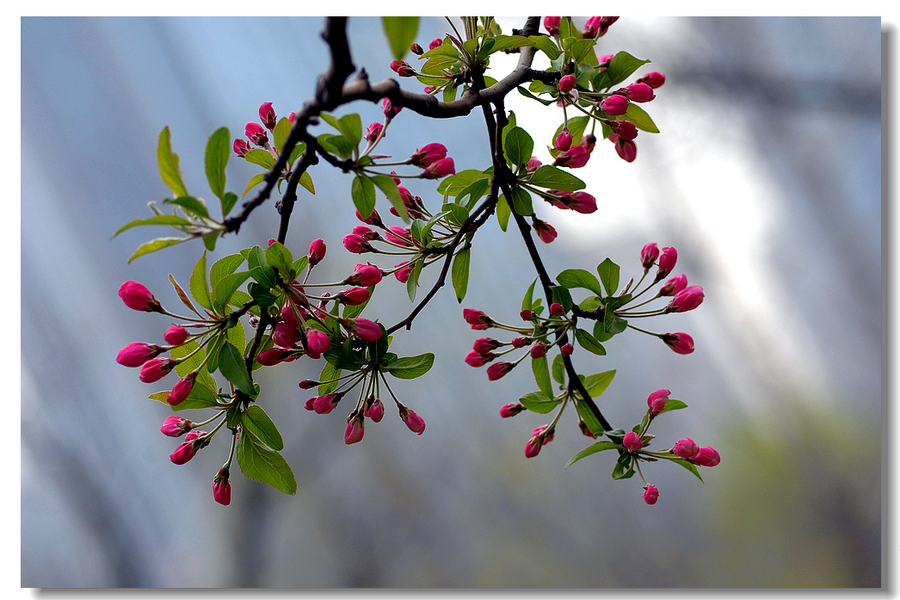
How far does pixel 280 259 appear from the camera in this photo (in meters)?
0.58

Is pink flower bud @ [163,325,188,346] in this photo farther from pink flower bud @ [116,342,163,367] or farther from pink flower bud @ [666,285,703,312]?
pink flower bud @ [666,285,703,312]

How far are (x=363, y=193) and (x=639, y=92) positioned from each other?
1.22ft

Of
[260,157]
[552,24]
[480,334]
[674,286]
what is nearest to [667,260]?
[674,286]

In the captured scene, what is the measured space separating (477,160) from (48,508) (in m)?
1.87

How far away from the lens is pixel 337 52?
16.7 inches

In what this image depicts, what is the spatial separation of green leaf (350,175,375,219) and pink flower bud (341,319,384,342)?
0.11m

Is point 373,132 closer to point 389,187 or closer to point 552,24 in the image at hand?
point 389,187

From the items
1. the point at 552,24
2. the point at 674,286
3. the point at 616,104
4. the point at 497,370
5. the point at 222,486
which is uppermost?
the point at 552,24

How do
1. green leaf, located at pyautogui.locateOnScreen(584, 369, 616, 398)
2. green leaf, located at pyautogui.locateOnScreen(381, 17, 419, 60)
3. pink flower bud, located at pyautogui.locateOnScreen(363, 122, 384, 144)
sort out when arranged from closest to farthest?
green leaf, located at pyautogui.locateOnScreen(381, 17, 419, 60) → pink flower bud, located at pyautogui.locateOnScreen(363, 122, 384, 144) → green leaf, located at pyautogui.locateOnScreen(584, 369, 616, 398)

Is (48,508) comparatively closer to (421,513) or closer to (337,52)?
(421,513)

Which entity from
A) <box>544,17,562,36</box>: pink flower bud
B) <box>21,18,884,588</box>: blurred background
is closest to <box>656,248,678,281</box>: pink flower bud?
<box>544,17,562,36</box>: pink flower bud

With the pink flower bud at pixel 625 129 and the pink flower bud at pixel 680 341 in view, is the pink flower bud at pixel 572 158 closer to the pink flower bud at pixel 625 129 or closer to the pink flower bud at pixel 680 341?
the pink flower bud at pixel 625 129

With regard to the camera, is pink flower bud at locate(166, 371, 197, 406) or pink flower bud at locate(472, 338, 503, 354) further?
pink flower bud at locate(472, 338, 503, 354)

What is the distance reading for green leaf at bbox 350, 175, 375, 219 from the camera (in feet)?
1.89
